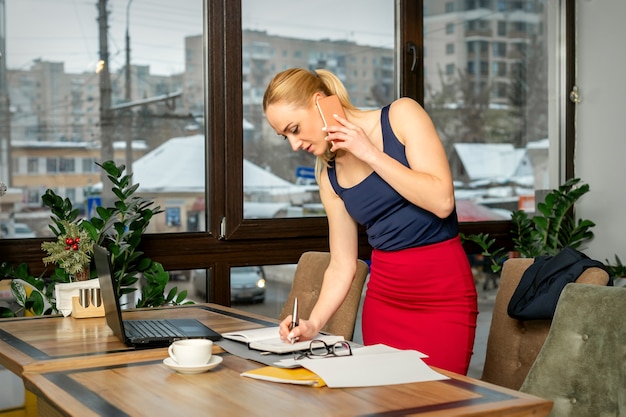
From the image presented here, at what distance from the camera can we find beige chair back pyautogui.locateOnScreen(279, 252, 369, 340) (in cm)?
308

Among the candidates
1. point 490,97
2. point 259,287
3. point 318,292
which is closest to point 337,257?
point 318,292

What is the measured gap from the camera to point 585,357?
2227 millimetres

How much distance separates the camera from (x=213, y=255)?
406 centimetres

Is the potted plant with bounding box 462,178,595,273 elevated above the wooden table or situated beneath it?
elevated above

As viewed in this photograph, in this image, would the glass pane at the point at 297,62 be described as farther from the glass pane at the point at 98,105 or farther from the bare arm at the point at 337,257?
the bare arm at the point at 337,257

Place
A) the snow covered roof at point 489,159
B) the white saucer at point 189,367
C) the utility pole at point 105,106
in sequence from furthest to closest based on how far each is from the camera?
1. the snow covered roof at point 489,159
2. the utility pole at point 105,106
3. the white saucer at point 189,367

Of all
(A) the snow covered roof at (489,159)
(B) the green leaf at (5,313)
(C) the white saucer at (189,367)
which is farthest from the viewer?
(A) the snow covered roof at (489,159)

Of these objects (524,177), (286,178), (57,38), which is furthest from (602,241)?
(57,38)

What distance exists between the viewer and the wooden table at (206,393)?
1.65 metres

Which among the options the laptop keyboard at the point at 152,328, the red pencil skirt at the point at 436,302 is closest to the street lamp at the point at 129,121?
the laptop keyboard at the point at 152,328

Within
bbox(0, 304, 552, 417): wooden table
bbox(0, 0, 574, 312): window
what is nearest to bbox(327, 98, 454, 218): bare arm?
bbox(0, 304, 552, 417): wooden table

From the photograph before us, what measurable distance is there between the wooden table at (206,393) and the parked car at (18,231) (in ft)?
4.74

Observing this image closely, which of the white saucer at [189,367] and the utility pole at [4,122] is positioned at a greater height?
the utility pole at [4,122]

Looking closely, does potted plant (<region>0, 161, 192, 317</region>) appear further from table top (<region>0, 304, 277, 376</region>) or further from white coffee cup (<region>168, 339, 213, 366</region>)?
white coffee cup (<region>168, 339, 213, 366</region>)
